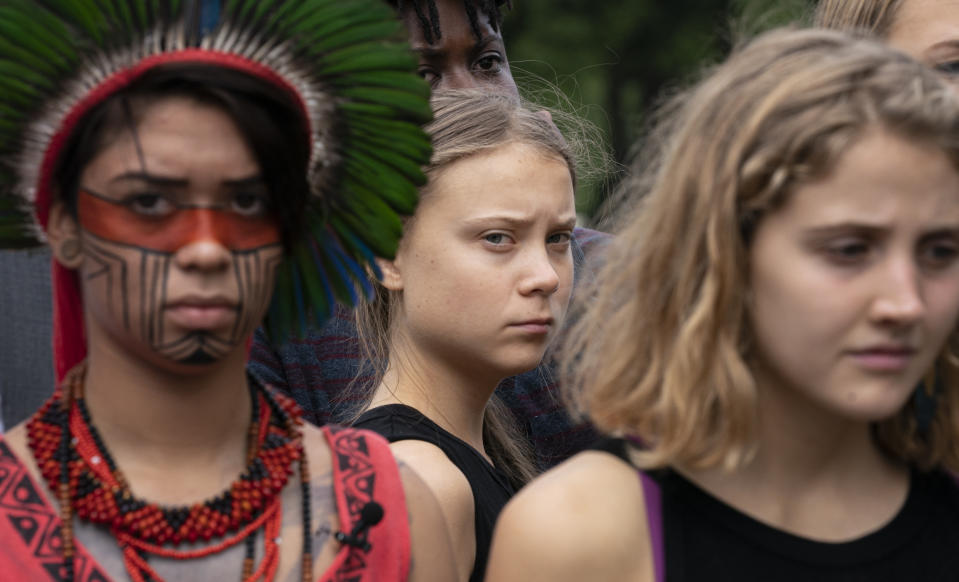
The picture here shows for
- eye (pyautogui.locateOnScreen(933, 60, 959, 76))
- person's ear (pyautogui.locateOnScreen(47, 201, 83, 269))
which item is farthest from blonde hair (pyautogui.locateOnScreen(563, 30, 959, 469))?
eye (pyautogui.locateOnScreen(933, 60, 959, 76))

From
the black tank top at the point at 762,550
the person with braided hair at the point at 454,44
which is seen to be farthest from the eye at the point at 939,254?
the person with braided hair at the point at 454,44

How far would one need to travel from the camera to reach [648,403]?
2340mm

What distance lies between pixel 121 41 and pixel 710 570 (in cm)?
133

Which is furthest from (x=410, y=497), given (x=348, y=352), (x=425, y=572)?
(x=348, y=352)

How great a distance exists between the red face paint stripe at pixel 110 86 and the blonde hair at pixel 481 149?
3.47 ft

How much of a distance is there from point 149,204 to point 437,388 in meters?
1.24

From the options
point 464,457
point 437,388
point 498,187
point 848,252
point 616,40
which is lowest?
point 616,40

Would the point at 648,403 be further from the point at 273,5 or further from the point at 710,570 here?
the point at 273,5

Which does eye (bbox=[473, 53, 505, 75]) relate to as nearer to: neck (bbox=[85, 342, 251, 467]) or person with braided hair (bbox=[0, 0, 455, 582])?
person with braided hair (bbox=[0, 0, 455, 582])

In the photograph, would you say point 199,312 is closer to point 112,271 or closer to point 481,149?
point 112,271

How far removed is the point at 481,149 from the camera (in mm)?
3348

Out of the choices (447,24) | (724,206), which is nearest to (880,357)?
(724,206)

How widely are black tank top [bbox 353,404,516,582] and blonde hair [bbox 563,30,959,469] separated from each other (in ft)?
2.12

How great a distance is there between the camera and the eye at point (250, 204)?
2246mm
